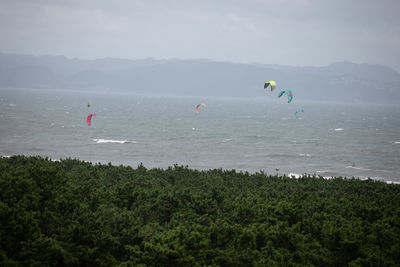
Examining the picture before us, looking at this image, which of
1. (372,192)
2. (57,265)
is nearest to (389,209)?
(372,192)

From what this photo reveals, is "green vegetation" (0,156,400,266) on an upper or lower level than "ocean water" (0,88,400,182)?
upper

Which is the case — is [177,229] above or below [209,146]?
above

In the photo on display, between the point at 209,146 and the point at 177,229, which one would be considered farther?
the point at 209,146

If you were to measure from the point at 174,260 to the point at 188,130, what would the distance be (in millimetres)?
95276

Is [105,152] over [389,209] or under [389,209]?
under

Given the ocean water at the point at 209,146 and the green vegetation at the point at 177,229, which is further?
the ocean water at the point at 209,146

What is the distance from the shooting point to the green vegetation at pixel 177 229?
13344 mm

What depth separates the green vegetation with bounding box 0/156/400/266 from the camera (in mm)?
13344

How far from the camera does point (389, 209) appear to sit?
19.7m

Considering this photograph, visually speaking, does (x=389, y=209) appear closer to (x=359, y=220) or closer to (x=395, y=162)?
(x=359, y=220)

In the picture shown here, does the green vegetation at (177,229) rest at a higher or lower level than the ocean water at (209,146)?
higher

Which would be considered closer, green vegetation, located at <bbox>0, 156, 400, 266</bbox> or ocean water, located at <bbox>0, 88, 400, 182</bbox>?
green vegetation, located at <bbox>0, 156, 400, 266</bbox>

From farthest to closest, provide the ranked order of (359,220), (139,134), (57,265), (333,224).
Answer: (139,134), (359,220), (333,224), (57,265)

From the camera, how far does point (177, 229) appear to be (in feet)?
49.3
